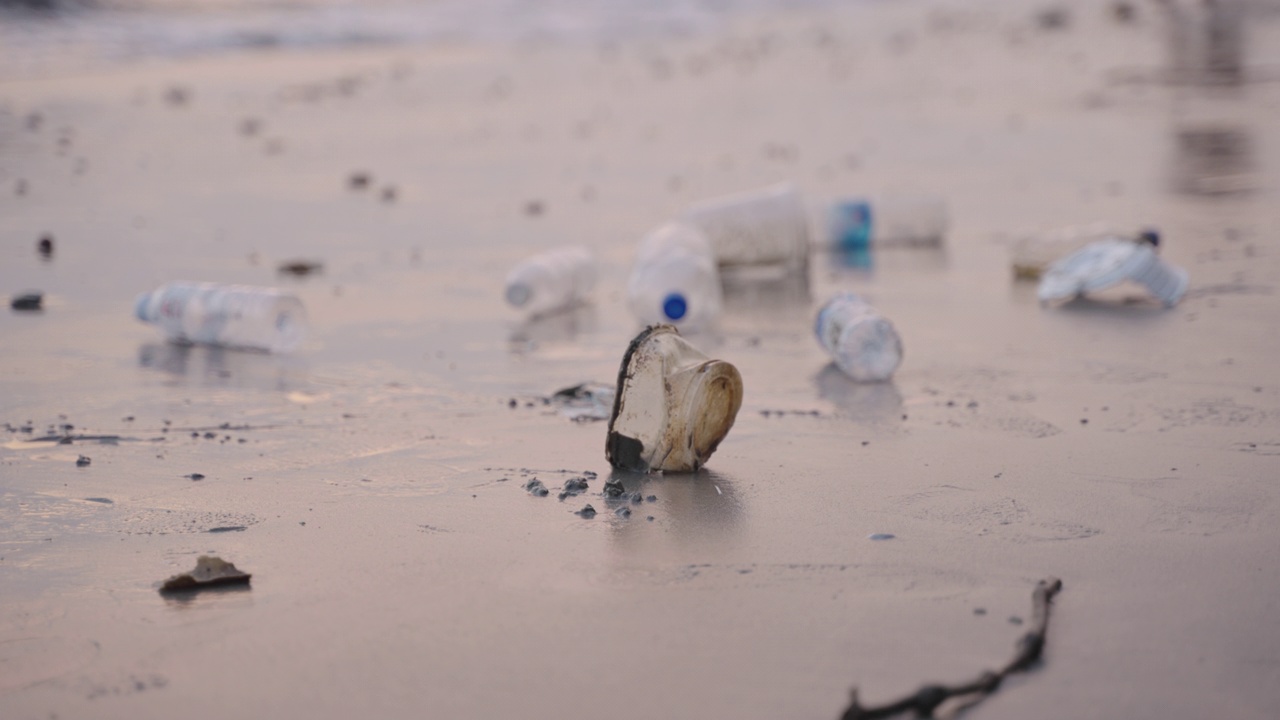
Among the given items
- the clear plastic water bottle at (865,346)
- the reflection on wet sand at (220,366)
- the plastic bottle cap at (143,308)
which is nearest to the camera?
the clear plastic water bottle at (865,346)

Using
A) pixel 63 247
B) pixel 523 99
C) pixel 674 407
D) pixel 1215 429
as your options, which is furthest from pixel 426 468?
pixel 523 99

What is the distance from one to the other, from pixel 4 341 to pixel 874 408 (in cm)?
267

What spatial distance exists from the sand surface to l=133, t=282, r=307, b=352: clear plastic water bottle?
0.08 meters

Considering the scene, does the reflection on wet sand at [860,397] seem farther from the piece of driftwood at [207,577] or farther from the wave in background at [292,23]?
the wave in background at [292,23]

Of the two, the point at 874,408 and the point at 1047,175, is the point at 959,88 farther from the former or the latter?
the point at 874,408

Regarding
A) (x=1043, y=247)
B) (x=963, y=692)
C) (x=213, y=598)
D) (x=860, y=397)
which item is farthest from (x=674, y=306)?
(x=963, y=692)

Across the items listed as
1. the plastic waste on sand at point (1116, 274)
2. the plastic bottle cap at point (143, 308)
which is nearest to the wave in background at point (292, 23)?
the plastic bottle cap at point (143, 308)

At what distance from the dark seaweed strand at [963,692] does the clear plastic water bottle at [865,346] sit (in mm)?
1655

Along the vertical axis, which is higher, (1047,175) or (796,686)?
(1047,175)

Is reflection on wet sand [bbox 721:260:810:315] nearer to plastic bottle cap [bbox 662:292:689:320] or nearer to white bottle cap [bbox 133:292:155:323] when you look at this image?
plastic bottle cap [bbox 662:292:689:320]

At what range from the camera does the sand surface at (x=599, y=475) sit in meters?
1.98

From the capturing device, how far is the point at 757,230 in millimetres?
5289

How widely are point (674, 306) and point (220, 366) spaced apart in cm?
136

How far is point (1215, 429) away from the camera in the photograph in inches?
122
